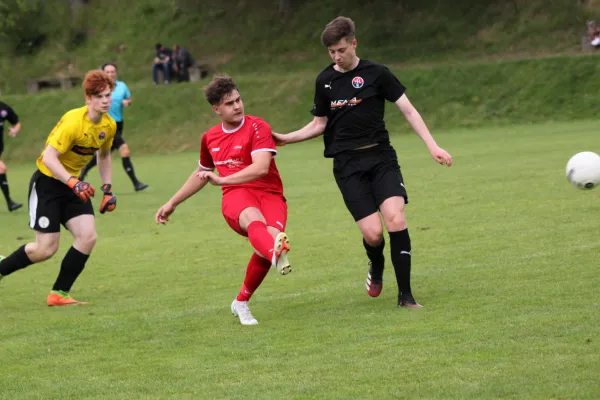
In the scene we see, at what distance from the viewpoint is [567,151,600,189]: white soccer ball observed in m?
7.69

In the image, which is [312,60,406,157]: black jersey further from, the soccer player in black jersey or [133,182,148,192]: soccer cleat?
[133,182,148,192]: soccer cleat

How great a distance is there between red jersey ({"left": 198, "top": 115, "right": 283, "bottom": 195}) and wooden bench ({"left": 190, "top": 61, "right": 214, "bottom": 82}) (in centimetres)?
3216

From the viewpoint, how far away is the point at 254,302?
28.1 ft

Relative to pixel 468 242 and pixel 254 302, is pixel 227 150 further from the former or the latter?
pixel 468 242

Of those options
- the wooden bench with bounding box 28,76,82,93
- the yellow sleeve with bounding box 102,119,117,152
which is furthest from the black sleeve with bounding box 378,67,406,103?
the wooden bench with bounding box 28,76,82,93

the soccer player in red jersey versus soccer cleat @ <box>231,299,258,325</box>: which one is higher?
the soccer player in red jersey

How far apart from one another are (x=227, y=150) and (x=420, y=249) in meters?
3.46

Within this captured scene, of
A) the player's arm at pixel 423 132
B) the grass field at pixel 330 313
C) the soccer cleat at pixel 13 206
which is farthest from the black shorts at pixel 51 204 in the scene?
the soccer cleat at pixel 13 206

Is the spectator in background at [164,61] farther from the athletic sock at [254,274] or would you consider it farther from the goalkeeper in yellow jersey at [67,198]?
the athletic sock at [254,274]

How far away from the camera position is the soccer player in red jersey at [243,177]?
7.42 metres

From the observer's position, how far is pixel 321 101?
8.02 meters

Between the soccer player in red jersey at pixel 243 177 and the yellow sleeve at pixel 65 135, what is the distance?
1.46 metres

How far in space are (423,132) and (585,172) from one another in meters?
1.26

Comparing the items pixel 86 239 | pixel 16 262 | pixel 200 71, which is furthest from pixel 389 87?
pixel 200 71
